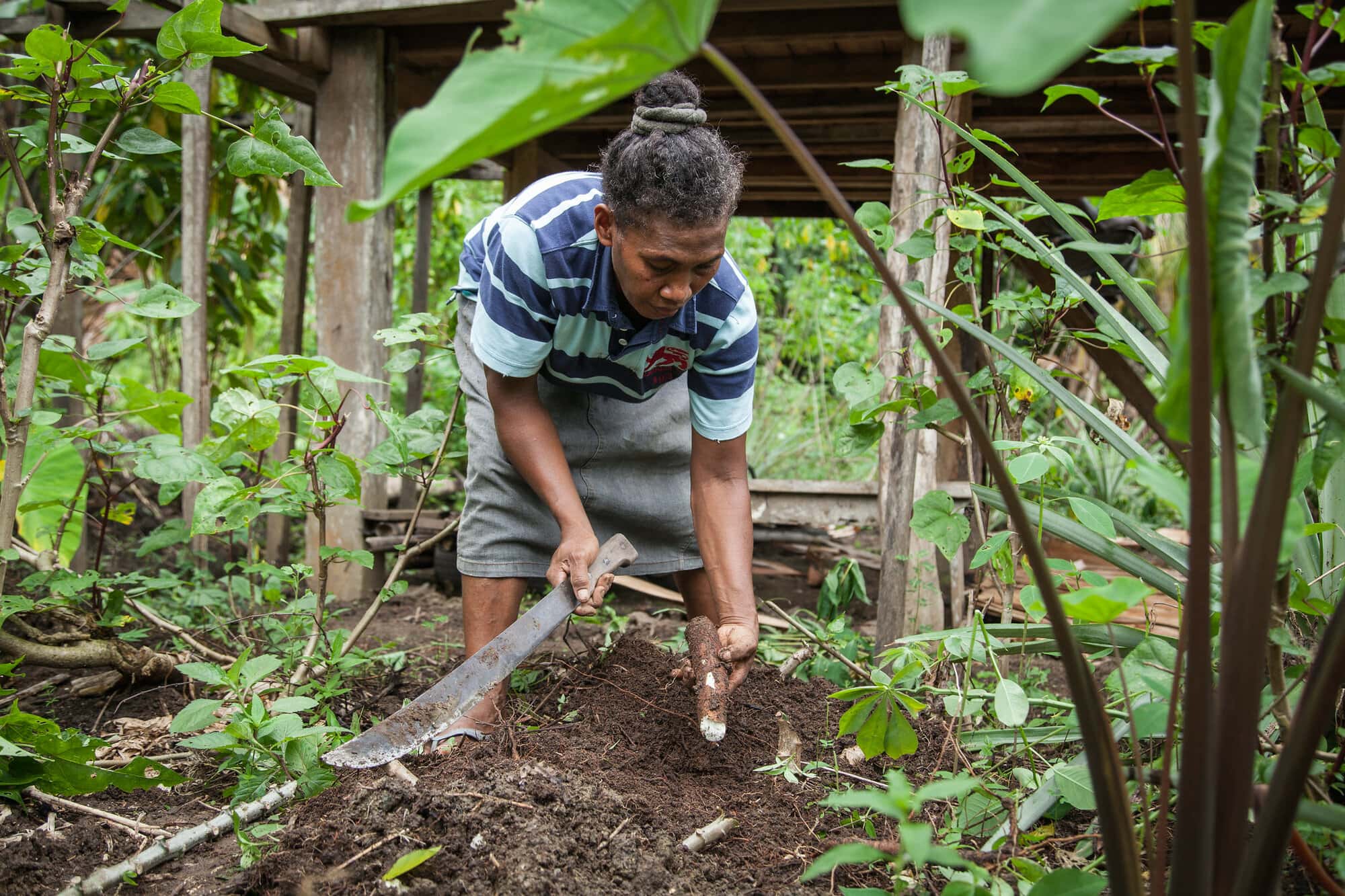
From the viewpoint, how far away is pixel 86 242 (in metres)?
1.81

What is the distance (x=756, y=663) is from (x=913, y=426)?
0.91 m

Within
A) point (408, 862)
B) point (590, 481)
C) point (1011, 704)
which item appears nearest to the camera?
point (408, 862)

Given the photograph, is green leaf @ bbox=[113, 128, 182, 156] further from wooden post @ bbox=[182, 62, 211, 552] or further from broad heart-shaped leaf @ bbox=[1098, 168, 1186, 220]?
wooden post @ bbox=[182, 62, 211, 552]

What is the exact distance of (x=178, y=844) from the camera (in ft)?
5.24

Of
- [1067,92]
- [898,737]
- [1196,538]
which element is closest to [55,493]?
[898,737]

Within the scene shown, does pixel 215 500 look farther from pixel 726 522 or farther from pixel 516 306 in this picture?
pixel 726 522

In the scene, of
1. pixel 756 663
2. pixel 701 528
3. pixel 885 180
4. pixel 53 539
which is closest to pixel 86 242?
pixel 53 539

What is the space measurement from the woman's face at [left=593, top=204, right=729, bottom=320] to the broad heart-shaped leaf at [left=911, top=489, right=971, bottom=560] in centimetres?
60

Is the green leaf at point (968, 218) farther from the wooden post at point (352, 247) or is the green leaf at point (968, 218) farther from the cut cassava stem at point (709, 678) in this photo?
the wooden post at point (352, 247)

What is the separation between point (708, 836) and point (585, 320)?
1100 mm

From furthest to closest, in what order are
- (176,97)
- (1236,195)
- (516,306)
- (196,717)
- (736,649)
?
(516,306)
(736,649)
(176,97)
(196,717)
(1236,195)

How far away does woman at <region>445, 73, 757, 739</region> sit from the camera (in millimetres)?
1852

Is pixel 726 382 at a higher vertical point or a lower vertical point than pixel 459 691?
higher

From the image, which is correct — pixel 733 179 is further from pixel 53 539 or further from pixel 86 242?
pixel 53 539
